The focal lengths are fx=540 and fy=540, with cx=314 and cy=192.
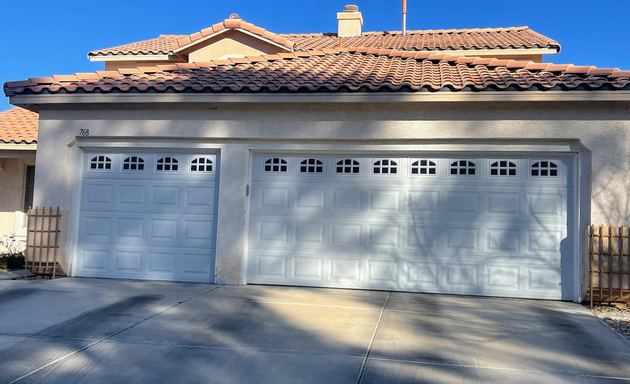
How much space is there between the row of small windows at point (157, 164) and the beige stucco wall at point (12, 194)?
472cm

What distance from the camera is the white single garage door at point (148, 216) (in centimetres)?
914

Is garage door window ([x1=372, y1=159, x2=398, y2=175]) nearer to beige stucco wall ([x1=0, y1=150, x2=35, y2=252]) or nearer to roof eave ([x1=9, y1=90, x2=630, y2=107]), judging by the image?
roof eave ([x1=9, y1=90, x2=630, y2=107])

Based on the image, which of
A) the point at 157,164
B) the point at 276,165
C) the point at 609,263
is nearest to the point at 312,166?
the point at 276,165

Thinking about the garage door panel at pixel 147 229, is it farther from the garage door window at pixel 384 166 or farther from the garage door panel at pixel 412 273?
the garage door window at pixel 384 166

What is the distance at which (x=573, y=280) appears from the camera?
811 cm

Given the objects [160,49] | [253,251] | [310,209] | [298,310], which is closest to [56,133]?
[253,251]

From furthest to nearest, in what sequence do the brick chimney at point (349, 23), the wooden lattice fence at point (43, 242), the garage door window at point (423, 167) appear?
the brick chimney at point (349, 23), the wooden lattice fence at point (43, 242), the garage door window at point (423, 167)

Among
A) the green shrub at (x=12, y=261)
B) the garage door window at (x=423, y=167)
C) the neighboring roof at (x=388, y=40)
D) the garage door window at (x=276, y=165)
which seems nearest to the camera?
the garage door window at (x=423, y=167)

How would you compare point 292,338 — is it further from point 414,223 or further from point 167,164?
point 167,164

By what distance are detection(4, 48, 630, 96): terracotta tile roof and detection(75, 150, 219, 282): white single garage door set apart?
123cm

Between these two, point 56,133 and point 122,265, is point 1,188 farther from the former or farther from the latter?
point 122,265

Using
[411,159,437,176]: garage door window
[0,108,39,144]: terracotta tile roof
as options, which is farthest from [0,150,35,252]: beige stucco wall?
[411,159,437,176]: garage door window

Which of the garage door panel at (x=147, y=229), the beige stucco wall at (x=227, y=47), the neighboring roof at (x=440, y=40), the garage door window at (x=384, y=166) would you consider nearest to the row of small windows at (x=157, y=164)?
the garage door panel at (x=147, y=229)

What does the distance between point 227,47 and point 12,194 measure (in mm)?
6533
